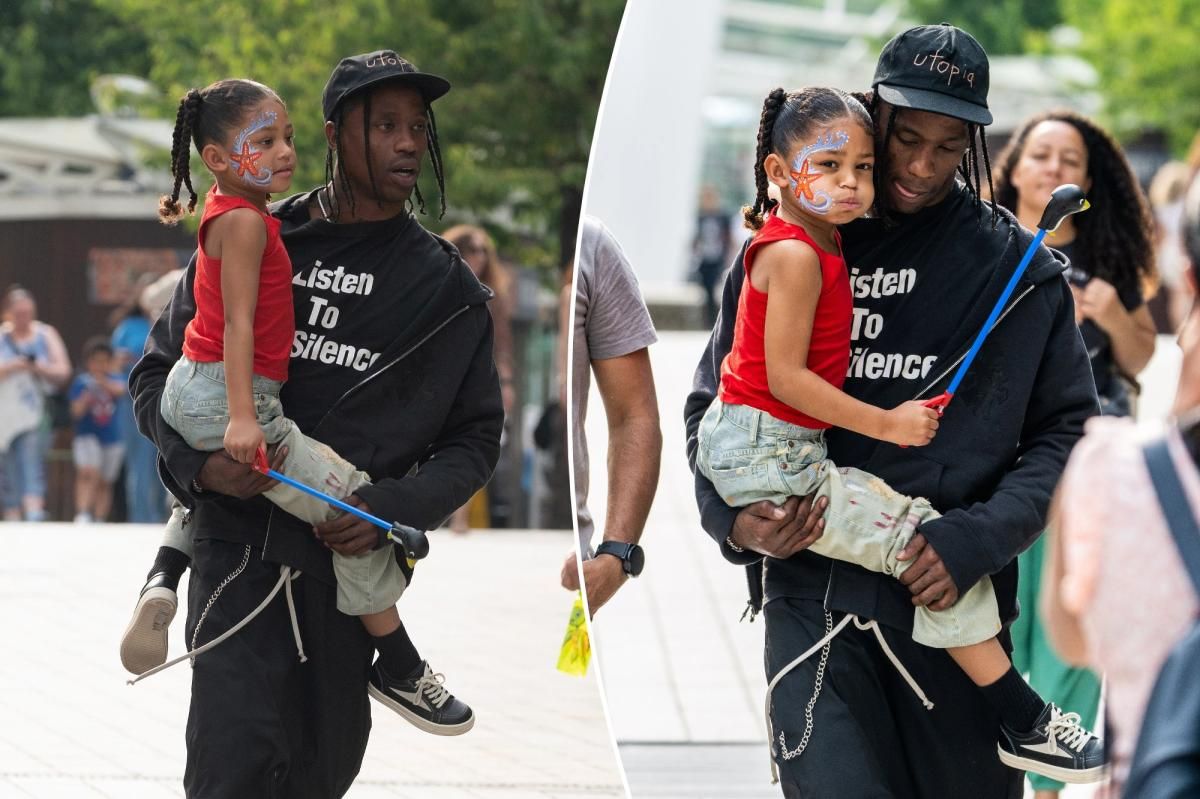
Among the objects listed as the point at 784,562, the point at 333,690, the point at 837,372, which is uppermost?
the point at 837,372

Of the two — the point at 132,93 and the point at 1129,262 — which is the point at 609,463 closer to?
the point at 1129,262

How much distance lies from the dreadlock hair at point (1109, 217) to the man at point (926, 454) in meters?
2.24

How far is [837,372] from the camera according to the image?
10.7 feet

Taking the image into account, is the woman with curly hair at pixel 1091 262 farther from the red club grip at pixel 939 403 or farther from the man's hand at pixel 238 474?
the man's hand at pixel 238 474

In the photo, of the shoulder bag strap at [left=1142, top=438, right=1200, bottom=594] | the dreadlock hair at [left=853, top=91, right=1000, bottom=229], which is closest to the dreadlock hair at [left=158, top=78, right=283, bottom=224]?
the dreadlock hair at [left=853, top=91, right=1000, bottom=229]

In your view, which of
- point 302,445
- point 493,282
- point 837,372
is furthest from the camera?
point 493,282

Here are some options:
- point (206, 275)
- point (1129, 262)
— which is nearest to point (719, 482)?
point (206, 275)

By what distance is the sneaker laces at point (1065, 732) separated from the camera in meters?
3.35

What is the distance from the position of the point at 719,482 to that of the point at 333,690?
37.4 inches

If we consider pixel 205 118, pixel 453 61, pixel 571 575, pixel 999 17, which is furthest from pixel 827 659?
pixel 999 17

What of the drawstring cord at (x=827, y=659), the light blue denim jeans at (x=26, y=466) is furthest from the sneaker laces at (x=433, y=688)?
the light blue denim jeans at (x=26, y=466)

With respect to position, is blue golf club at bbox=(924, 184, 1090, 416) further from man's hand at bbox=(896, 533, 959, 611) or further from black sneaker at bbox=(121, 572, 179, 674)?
black sneaker at bbox=(121, 572, 179, 674)

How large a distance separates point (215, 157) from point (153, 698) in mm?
1390

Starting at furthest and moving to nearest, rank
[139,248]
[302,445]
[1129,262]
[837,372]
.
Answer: [139,248] → [1129,262] → [302,445] → [837,372]
